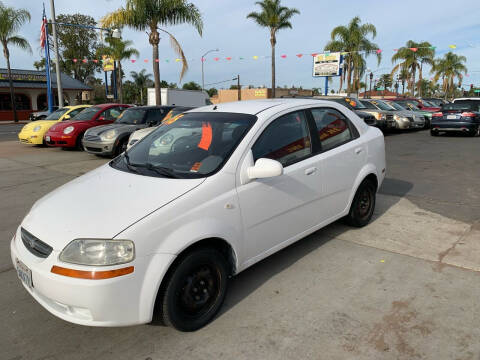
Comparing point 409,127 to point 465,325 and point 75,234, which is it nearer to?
point 465,325

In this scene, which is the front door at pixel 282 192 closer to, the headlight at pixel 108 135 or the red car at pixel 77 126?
the headlight at pixel 108 135

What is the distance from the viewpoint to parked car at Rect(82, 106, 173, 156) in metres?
9.90

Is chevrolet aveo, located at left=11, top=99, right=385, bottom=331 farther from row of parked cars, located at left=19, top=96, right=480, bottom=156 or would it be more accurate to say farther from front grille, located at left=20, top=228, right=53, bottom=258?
row of parked cars, located at left=19, top=96, right=480, bottom=156

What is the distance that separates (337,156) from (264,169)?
1347 millimetres

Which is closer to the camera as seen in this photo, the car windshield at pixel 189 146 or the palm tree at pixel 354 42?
the car windshield at pixel 189 146

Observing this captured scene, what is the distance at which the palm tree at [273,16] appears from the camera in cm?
2744

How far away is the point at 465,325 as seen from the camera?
2688mm

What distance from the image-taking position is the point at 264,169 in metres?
2.84

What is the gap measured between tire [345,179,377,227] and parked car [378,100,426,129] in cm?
1273

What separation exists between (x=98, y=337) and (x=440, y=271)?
10.1 ft

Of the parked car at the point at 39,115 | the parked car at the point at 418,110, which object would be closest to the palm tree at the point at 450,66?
the parked car at the point at 418,110

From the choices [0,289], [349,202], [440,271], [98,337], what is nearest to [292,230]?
[349,202]

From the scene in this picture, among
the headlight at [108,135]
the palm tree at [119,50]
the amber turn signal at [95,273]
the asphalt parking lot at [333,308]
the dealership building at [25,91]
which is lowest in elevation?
the asphalt parking lot at [333,308]

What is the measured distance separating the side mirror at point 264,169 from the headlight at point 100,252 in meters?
1.08
